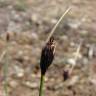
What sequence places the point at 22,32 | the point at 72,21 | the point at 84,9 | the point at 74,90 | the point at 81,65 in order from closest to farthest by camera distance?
1. the point at 74,90
2. the point at 81,65
3. the point at 22,32
4. the point at 72,21
5. the point at 84,9

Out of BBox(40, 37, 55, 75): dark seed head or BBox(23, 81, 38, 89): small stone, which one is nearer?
BBox(40, 37, 55, 75): dark seed head

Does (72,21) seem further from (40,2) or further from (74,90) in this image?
(74,90)

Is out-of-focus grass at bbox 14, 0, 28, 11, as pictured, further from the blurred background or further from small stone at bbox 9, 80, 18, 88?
small stone at bbox 9, 80, 18, 88

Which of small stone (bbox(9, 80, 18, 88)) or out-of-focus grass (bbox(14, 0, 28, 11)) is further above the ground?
out-of-focus grass (bbox(14, 0, 28, 11))

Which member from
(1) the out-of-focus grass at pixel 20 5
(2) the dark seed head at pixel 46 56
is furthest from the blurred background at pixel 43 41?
(2) the dark seed head at pixel 46 56

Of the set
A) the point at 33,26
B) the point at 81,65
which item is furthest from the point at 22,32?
the point at 81,65

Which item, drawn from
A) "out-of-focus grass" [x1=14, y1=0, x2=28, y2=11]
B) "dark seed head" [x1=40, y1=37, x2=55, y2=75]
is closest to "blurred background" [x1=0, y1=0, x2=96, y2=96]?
"out-of-focus grass" [x1=14, y1=0, x2=28, y2=11]

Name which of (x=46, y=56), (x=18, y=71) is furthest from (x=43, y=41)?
(x=46, y=56)

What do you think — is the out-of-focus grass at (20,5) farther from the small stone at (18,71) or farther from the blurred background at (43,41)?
the small stone at (18,71)
